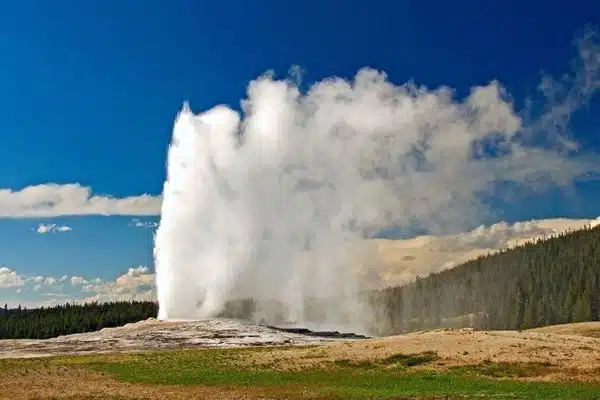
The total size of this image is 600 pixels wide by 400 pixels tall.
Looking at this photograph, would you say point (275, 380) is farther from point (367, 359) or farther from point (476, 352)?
point (476, 352)

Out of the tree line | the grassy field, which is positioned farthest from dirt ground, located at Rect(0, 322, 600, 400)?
the tree line

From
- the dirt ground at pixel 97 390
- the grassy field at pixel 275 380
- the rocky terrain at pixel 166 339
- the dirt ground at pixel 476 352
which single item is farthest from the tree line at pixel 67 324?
the dirt ground at pixel 97 390

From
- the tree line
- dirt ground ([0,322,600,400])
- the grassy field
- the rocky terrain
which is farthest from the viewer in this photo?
the tree line

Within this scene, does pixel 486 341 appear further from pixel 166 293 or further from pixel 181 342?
pixel 166 293

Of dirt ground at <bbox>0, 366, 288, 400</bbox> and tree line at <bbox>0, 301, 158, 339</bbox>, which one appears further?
tree line at <bbox>0, 301, 158, 339</bbox>

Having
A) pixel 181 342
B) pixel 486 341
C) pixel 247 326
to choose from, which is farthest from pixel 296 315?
pixel 486 341

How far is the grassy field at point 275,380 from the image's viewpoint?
149 feet

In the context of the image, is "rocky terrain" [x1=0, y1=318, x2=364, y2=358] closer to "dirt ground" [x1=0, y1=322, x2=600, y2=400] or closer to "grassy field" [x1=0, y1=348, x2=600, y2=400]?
"grassy field" [x1=0, y1=348, x2=600, y2=400]

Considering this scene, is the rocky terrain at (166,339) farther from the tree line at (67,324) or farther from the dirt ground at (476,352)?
the tree line at (67,324)

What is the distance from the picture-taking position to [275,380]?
178ft

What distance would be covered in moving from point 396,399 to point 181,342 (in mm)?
68110

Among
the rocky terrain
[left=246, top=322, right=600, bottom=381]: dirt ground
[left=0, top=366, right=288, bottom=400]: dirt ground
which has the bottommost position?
[left=0, top=366, right=288, bottom=400]: dirt ground

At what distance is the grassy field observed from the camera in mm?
45281

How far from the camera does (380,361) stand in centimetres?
6525
